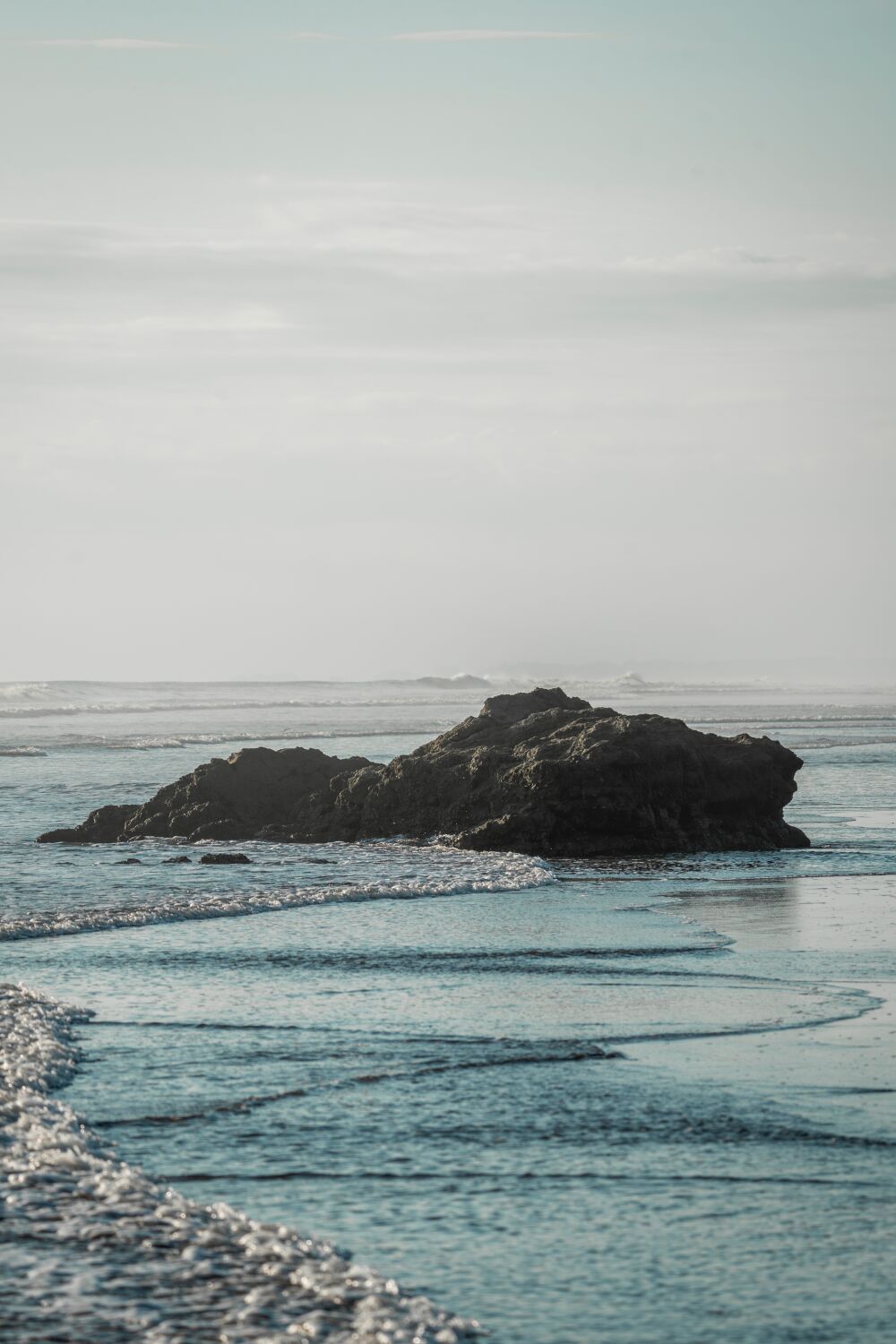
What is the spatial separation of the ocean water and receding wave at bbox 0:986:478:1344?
0.6 inches

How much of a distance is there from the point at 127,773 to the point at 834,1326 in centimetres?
2837

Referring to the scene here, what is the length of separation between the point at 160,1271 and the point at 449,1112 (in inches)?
80.6

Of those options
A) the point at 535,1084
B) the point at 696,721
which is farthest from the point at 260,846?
the point at 696,721

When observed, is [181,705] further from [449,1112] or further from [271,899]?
[449,1112]

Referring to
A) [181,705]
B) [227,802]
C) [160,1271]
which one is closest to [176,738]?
[227,802]

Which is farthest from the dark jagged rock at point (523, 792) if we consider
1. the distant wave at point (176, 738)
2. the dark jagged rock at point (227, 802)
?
the distant wave at point (176, 738)

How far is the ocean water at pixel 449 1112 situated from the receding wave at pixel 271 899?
64 mm

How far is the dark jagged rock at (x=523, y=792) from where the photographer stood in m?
18.3

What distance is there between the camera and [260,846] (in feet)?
63.1

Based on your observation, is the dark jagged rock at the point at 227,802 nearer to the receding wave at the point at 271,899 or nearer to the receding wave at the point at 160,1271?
the receding wave at the point at 271,899

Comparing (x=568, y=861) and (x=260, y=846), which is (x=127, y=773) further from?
(x=568, y=861)

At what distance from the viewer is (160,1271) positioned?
5160 mm

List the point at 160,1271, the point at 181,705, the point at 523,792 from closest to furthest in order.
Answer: the point at 160,1271 < the point at 523,792 < the point at 181,705

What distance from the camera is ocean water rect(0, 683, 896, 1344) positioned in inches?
193
